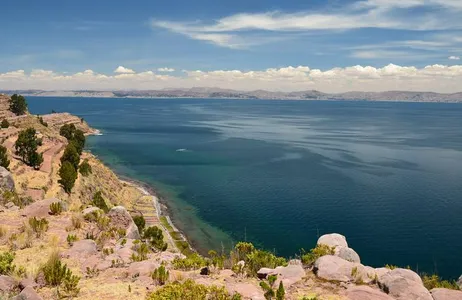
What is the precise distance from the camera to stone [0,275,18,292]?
1575 cm

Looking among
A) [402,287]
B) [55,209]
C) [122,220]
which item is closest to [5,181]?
[55,209]

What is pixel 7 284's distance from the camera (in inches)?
630

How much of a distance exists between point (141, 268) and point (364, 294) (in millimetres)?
11412

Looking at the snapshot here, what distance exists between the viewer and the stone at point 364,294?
56.4ft

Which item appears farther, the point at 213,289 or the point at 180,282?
the point at 180,282

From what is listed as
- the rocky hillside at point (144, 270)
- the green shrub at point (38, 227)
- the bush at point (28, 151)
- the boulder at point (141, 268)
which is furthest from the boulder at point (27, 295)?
the bush at point (28, 151)

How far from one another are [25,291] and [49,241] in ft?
28.2

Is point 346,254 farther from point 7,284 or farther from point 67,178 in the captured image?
point 67,178

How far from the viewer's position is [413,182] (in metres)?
97.6

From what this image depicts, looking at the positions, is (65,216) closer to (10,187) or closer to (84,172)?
(10,187)

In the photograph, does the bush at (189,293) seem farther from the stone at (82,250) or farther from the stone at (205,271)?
the stone at (82,250)

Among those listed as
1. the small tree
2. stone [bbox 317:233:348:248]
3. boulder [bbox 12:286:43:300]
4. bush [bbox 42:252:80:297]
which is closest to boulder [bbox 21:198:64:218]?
bush [bbox 42:252:80:297]

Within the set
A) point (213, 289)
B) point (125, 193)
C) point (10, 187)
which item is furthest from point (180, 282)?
point (125, 193)

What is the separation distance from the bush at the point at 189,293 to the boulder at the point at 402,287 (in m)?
7.85
